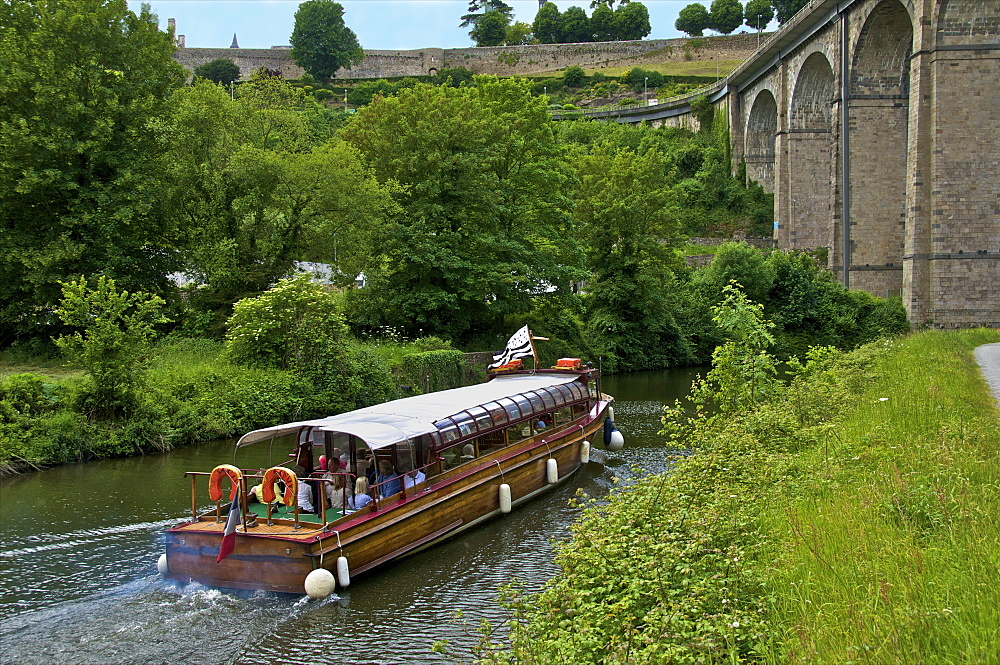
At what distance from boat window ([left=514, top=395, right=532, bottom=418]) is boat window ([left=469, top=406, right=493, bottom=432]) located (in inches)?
55.8

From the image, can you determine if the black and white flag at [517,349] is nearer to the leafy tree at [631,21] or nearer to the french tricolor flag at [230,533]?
the french tricolor flag at [230,533]

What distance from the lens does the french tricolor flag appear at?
435 inches

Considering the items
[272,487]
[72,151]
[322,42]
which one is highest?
[322,42]

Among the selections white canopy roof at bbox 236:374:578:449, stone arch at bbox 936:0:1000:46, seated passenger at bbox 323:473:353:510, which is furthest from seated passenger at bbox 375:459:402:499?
stone arch at bbox 936:0:1000:46

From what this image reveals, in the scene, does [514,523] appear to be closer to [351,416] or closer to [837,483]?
[351,416]

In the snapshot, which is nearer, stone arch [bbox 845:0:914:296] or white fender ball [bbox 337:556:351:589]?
white fender ball [bbox 337:556:351:589]

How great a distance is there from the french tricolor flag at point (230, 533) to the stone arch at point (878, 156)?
126ft

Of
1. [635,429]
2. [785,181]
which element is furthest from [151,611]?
[785,181]

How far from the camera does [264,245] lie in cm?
2783

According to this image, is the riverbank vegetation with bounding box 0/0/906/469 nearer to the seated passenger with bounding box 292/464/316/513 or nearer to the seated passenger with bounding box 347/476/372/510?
the seated passenger with bounding box 292/464/316/513

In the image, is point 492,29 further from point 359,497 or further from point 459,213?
point 359,497

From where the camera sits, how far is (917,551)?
5949 mm

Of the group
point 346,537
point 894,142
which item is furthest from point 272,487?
point 894,142

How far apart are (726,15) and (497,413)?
390ft
